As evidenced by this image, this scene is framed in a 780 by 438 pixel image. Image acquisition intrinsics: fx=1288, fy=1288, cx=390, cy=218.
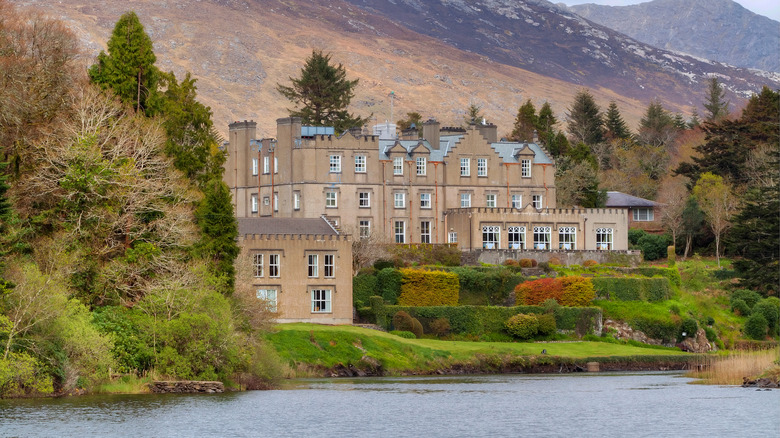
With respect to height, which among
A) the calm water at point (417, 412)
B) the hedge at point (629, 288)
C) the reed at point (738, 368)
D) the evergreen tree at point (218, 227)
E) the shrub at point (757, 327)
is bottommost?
the calm water at point (417, 412)

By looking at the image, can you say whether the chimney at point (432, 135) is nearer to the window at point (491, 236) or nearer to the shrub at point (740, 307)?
the window at point (491, 236)

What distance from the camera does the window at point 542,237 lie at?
317 ft

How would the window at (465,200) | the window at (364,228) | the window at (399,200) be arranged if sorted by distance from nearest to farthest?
the window at (364,228), the window at (399,200), the window at (465,200)

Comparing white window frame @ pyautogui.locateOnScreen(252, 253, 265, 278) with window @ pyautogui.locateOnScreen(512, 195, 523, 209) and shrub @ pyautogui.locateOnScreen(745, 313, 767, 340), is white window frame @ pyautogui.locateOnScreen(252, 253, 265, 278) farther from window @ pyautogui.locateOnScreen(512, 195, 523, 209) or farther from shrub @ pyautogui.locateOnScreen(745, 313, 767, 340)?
shrub @ pyautogui.locateOnScreen(745, 313, 767, 340)

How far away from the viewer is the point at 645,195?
13250 cm

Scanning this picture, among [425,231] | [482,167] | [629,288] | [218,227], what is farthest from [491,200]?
[218,227]

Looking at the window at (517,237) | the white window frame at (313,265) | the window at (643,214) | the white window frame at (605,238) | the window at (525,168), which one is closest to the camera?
the white window frame at (313,265)

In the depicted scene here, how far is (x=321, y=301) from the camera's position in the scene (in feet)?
267

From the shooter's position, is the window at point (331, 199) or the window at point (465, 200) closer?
the window at point (331, 199)

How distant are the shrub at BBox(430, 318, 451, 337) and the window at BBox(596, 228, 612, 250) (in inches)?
847

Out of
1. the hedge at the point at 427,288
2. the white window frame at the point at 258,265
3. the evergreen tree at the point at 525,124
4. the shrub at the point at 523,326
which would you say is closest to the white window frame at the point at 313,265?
the white window frame at the point at 258,265

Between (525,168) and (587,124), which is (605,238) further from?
(587,124)

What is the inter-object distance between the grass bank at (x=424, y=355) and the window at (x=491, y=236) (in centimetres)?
1566

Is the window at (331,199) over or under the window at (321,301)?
over
